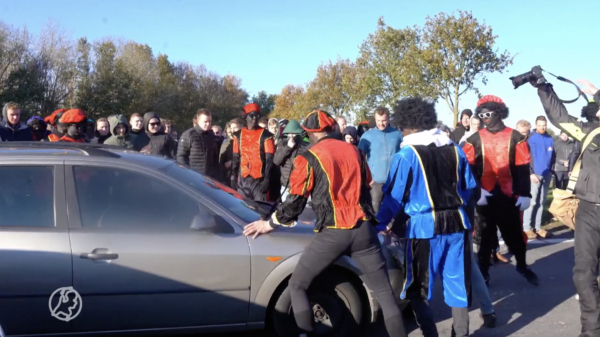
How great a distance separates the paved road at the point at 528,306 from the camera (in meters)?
5.16

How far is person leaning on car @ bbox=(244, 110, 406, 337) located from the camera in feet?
13.2

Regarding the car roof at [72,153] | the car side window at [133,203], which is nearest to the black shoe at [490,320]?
the car side window at [133,203]

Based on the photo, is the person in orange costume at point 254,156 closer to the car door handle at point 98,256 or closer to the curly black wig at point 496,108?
the curly black wig at point 496,108

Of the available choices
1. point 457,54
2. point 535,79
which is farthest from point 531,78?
Result: point 457,54

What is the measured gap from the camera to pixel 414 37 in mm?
28062

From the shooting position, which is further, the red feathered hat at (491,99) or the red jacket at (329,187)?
the red feathered hat at (491,99)

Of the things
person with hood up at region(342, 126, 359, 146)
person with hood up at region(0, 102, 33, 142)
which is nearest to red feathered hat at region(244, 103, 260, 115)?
person with hood up at region(342, 126, 359, 146)

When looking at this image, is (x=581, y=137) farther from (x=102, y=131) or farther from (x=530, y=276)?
(x=102, y=131)

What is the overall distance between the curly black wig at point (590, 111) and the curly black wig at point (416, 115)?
143 cm

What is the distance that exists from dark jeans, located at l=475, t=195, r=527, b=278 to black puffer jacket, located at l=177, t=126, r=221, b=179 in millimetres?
3872

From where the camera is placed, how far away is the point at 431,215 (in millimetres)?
Result: 4219

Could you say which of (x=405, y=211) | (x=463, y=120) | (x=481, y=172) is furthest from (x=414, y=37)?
(x=405, y=211)

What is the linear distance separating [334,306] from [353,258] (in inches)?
21.7

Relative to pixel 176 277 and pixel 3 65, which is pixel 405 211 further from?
pixel 3 65
